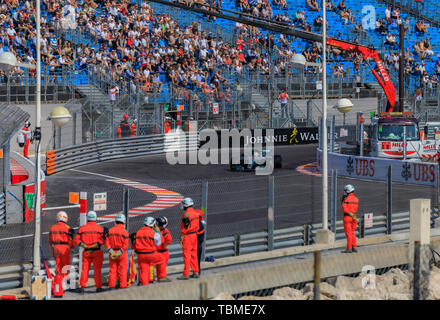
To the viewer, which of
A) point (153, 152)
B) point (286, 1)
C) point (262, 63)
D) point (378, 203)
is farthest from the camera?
point (286, 1)

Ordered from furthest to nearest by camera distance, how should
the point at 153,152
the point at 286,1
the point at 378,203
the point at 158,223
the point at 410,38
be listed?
the point at 410,38 → the point at 286,1 → the point at 153,152 → the point at 378,203 → the point at 158,223

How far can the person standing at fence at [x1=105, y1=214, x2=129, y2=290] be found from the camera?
14516mm

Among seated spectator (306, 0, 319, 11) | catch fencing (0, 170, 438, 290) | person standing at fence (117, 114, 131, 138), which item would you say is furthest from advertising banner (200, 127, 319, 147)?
catch fencing (0, 170, 438, 290)

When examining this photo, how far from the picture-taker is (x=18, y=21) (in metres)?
38.1

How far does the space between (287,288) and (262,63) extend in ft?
107

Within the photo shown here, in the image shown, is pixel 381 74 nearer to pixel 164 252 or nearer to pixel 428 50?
pixel 428 50

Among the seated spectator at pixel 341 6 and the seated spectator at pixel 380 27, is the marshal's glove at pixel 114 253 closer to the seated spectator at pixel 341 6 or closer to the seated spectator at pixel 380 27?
the seated spectator at pixel 341 6

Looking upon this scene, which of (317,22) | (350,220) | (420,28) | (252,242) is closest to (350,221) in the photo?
(350,220)

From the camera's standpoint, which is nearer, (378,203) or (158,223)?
(158,223)

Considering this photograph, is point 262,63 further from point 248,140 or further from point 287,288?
point 287,288

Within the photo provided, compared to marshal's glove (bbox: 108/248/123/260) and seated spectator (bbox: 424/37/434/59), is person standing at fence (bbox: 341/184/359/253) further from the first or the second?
seated spectator (bbox: 424/37/434/59)

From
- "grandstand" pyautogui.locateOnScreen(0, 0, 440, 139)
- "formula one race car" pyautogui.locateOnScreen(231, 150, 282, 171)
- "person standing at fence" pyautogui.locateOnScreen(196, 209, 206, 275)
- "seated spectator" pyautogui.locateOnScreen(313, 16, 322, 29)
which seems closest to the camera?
"person standing at fence" pyautogui.locateOnScreen(196, 209, 206, 275)

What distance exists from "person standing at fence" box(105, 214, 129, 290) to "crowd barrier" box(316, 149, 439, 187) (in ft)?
53.0

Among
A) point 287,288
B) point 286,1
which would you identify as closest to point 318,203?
point 287,288
